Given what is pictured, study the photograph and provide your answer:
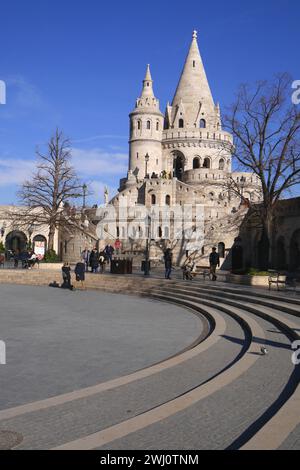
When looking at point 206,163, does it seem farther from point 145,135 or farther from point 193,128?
point 145,135

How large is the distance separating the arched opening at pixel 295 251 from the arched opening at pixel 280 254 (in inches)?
49.9

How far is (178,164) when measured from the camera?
238ft

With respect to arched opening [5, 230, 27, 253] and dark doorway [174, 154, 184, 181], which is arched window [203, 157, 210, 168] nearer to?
dark doorway [174, 154, 184, 181]

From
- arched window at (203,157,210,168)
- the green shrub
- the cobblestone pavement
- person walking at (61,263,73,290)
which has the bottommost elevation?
the cobblestone pavement

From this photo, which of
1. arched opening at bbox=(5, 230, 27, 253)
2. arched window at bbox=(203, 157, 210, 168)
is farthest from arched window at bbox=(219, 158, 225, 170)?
arched opening at bbox=(5, 230, 27, 253)

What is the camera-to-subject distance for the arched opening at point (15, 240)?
5667 centimetres

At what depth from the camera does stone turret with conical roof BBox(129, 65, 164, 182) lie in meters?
69.5

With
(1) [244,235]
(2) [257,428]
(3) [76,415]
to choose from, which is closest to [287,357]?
(2) [257,428]

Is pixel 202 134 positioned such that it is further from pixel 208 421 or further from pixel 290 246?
pixel 208 421

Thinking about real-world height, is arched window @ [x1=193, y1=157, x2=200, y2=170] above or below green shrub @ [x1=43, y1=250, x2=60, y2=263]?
above

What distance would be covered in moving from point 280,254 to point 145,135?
4042cm

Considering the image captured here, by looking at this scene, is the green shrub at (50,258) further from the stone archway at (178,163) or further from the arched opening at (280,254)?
the stone archway at (178,163)

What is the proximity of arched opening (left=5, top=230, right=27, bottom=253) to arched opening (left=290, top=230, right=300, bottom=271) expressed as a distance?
34.0m

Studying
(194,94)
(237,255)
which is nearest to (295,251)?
(237,255)
